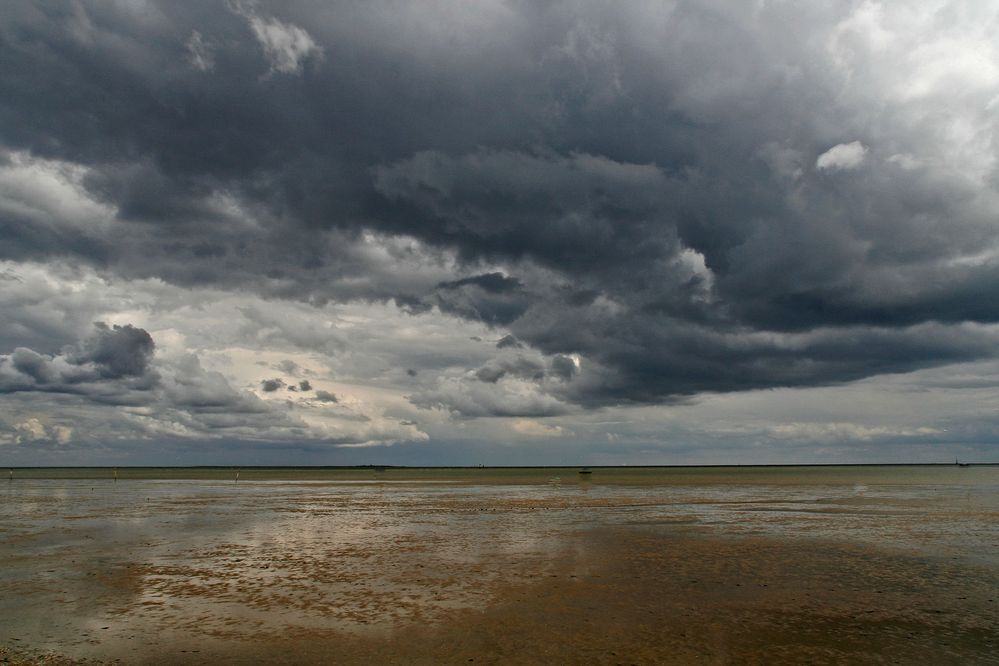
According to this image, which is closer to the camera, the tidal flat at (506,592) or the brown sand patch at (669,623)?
the brown sand patch at (669,623)

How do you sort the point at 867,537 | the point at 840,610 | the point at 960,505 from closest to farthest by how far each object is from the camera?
the point at 840,610 < the point at 867,537 < the point at 960,505

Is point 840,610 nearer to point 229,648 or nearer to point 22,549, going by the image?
point 229,648

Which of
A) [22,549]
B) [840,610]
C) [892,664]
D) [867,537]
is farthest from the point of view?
[867,537]

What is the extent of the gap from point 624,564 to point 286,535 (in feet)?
62.4

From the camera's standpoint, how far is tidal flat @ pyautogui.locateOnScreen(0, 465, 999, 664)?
45.8 ft

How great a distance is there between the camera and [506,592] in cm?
1952

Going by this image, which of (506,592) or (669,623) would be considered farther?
(506,592)

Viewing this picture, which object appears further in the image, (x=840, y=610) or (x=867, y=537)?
(x=867, y=537)

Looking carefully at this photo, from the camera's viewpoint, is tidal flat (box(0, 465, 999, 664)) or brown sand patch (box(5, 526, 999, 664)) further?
tidal flat (box(0, 465, 999, 664))

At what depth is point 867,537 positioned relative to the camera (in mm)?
30969

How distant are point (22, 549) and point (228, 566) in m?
12.2

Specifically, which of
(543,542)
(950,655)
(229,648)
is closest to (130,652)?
(229,648)

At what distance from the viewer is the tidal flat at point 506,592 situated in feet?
45.8

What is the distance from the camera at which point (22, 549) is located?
28.8m
